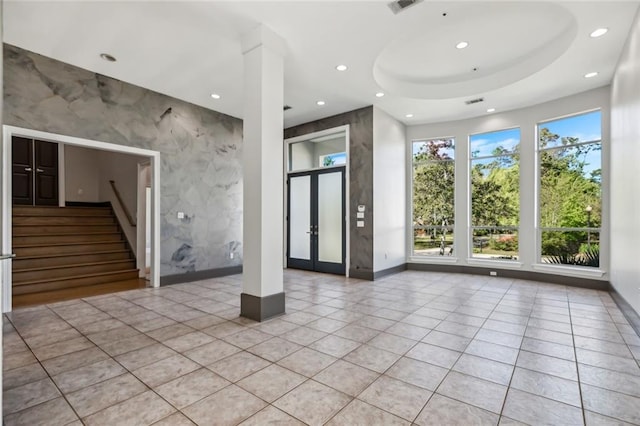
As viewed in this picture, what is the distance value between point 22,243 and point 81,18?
4.62m

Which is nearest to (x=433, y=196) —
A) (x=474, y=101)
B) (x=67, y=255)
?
(x=474, y=101)

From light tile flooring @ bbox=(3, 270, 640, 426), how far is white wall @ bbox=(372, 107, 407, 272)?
210 centimetres

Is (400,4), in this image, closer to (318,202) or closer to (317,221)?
(318,202)

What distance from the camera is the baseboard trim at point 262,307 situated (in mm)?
3864

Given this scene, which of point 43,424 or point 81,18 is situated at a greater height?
point 81,18

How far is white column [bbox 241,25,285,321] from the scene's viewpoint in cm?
390

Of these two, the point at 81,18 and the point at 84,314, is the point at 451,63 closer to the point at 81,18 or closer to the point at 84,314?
the point at 81,18

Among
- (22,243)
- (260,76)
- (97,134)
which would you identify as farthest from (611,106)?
(22,243)

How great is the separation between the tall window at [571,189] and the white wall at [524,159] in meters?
0.15

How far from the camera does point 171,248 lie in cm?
601

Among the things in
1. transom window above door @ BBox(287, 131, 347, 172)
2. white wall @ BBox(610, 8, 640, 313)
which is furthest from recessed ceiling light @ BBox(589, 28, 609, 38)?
transom window above door @ BBox(287, 131, 347, 172)

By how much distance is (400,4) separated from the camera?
352 centimetres

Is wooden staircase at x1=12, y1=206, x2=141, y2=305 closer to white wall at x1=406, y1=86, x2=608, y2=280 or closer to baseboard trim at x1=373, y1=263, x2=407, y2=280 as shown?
baseboard trim at x1=373, y1=263, x2=407, y2=280

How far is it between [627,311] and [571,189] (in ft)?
8.85
